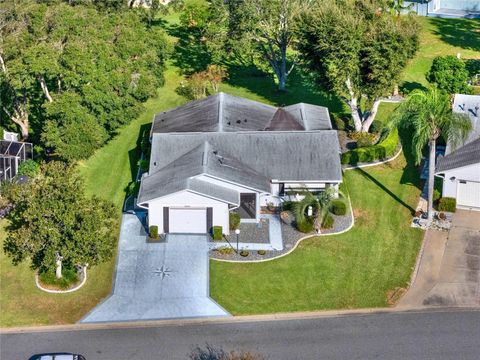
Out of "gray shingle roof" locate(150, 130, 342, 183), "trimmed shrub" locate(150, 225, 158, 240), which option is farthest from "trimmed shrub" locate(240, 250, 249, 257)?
"gray shingle roof" locate(150, 130, 342, 183)

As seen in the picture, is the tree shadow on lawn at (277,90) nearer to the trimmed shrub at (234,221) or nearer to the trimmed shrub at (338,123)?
the trimmed shrub at (338,123)

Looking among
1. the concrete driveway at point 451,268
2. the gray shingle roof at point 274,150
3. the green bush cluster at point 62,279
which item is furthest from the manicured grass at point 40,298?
the concrete driveway at point 451,268

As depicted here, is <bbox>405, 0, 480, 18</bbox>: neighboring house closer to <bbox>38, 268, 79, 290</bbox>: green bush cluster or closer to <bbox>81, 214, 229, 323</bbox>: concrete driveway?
<bbox>81, 214, 229, 323</bbox>: concrete driveway

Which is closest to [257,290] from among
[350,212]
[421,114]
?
[350,212]

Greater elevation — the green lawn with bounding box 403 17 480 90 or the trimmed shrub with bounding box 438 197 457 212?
the green lawn with bounding box 403 17 480 90

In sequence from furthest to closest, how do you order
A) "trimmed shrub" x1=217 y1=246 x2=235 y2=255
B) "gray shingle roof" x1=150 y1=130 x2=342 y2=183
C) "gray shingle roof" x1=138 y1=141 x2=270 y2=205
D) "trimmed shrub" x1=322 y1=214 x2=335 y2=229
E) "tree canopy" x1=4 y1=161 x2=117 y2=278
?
"gray shingle roof" x1=150 y1=130 x2=342 y2=183 < "trimmed shrub" x1=322 y1=214 x2=335 y2=229 < "gray shingle roof" x1=138 y1=141 x2=270 y2=205 < "trimmed shrub" x1=217 y1=246 x2=235 y2=255 < "tree canopy" x1=4 y1=161 x2=117 y2=278

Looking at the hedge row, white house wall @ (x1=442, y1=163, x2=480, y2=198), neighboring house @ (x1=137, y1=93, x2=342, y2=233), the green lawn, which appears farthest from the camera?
the green lawn
